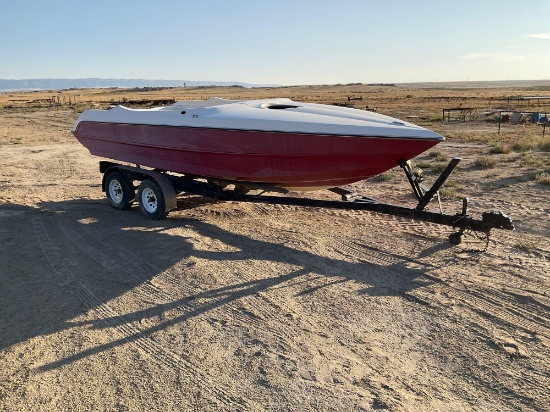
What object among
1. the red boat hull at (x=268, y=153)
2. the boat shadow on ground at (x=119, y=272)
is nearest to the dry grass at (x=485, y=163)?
the red boat hull at (x=268, y=153)

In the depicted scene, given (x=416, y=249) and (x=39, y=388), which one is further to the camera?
(x=416, y=249)

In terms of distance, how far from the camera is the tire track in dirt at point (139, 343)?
9.98ft

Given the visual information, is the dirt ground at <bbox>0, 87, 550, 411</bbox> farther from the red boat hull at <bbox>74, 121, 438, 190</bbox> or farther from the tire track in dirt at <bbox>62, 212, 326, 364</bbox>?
the red boat hull at <bbox>74, 121, 438, 190</bbox>

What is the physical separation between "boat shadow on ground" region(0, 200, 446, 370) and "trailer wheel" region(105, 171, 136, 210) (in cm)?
65

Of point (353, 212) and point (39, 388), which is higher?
point (353, 212)

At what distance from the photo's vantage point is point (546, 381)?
10.2 ft

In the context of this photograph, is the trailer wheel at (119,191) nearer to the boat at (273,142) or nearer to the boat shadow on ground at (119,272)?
the boat at (273,142)

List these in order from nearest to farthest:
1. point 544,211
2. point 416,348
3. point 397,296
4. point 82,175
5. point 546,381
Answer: point 546,381
point 416,348
point 397,296
point 544,211
point 82,175

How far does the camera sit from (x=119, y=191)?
770cm

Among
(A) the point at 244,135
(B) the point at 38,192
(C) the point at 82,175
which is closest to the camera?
(A) the point at 244,135

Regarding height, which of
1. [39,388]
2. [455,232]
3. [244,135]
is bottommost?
[39,388]

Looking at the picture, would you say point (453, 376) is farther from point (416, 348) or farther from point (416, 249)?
point (416, 249)

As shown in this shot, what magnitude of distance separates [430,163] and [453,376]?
338 inches

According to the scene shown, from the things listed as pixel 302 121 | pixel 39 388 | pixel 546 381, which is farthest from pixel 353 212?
pixel 39 388
